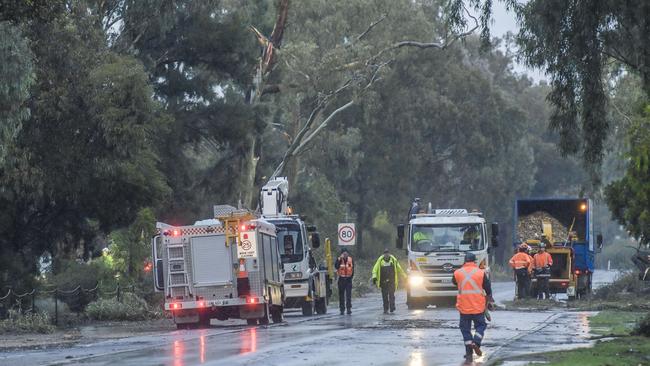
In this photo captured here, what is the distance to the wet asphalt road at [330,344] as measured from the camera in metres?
19.7

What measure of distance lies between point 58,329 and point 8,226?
8057mm

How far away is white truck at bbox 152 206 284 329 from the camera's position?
101 ft

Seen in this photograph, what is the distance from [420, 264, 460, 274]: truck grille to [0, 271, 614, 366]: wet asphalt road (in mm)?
6852

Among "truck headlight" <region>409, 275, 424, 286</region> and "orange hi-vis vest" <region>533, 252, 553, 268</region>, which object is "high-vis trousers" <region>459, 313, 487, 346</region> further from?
"orange hi-vis vest" <region>533, 252, 553, 268</region>

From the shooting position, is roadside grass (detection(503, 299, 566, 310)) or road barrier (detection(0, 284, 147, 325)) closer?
road barrier (detection(0, 284, 147, 325))

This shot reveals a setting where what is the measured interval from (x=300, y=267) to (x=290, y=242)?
763mm

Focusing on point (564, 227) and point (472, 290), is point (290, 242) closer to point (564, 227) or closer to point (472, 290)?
point (564, 227)

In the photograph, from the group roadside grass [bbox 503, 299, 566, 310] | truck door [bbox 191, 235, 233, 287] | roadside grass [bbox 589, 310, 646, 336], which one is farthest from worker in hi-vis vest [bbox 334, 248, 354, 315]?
roadside grass [bbox 589, 310, 646, 336]

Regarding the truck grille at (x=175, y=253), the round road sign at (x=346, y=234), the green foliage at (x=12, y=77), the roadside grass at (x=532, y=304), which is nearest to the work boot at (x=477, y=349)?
the truck grille at (x=175, y=253)

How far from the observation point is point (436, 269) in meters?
40.0

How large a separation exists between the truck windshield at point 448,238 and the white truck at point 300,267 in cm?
327

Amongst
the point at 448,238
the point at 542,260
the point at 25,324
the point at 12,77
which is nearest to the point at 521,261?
the point at 542,260

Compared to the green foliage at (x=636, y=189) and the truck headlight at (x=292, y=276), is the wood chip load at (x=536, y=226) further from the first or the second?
the truck headlight at (x=292, y=276)

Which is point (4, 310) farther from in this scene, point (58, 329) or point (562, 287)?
point (562, 287)
